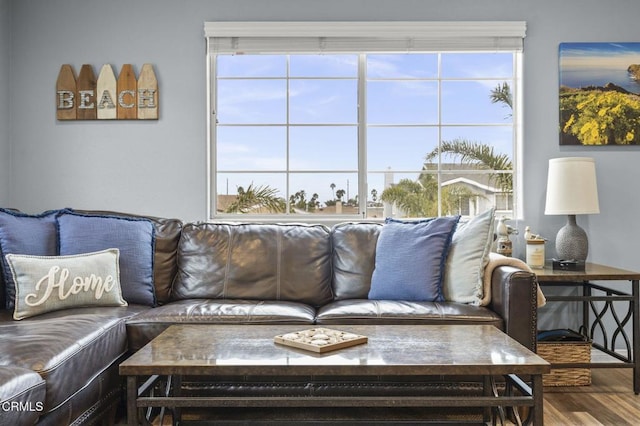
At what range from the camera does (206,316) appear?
2570mm

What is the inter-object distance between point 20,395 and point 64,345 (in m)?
0.36

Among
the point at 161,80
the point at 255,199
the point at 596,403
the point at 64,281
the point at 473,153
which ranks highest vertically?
the point at 161,80

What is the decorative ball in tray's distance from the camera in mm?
1811

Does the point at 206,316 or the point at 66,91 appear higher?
the point at 66,91

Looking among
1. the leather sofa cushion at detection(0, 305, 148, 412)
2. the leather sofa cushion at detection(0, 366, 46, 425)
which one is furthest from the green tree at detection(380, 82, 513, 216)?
the leather sofa cushion at detection(0, 366, 46, 425)

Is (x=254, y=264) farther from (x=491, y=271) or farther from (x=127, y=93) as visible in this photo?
(x=127, y=93)

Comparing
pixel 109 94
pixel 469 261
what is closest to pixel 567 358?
pixel 469 261

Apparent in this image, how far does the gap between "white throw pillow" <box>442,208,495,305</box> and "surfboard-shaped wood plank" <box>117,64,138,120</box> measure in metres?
2.21

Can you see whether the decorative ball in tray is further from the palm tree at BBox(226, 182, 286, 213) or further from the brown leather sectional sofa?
the palm tree at BBox(226, 182, 286, 213)

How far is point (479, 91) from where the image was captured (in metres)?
3.71

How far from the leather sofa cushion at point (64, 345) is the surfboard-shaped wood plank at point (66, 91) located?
61.4 inches

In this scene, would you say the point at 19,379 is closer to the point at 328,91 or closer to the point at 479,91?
the point at 328,91

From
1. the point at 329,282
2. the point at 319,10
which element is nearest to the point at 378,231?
the point at 329,282

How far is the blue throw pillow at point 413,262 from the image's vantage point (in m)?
2.83
